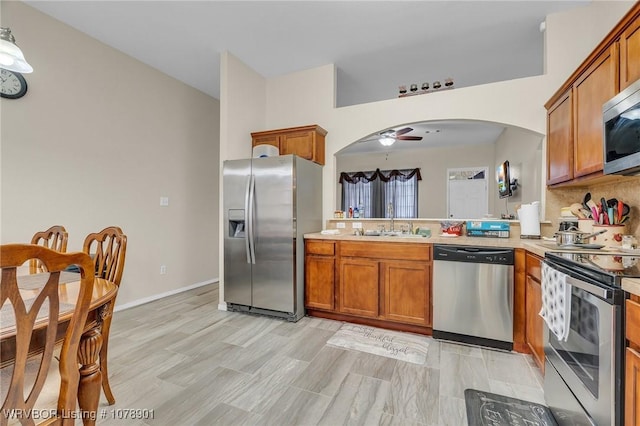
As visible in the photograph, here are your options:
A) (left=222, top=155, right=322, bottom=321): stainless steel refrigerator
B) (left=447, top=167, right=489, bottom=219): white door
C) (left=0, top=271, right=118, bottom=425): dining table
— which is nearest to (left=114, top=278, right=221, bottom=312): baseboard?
(left=222, top=155, right=322, bottom=321): stainless steel refrigerator

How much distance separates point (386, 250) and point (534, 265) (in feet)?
3.83

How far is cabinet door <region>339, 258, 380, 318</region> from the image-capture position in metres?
2.86

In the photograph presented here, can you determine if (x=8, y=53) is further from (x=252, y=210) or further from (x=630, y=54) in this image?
(x=630, y=54)

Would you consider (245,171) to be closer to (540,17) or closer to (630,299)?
(630,299)

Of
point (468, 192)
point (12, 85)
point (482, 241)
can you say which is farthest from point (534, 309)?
point (468, 192)

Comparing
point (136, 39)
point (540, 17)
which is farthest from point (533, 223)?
point (136, 39)

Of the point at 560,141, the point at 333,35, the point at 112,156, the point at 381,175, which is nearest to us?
the point at 560,141

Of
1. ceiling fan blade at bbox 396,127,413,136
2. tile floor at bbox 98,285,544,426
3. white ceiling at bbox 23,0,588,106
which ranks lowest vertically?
tile floor at bbox 98,285,544,426

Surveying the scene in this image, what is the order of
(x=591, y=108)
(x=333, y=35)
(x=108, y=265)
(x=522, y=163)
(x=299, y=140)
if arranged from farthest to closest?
(x=522, y=163)
(x=299, y=140)
(x=333, y=35)
(x=591, y=108)
(x=108, y=265)

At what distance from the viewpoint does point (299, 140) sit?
357cm

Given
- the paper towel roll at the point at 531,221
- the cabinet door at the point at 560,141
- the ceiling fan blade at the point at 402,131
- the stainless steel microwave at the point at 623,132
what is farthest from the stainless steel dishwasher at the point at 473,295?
the ceiling fan blade at the point at 402,131

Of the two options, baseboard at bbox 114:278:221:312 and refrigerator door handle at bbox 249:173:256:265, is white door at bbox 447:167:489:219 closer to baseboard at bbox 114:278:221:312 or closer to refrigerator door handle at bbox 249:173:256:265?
refrigerator door handle at bbox 249:173:256:265

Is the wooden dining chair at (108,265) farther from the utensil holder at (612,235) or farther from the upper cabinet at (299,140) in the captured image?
the utensil holder at (612,235)

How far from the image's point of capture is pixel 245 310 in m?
3.30
